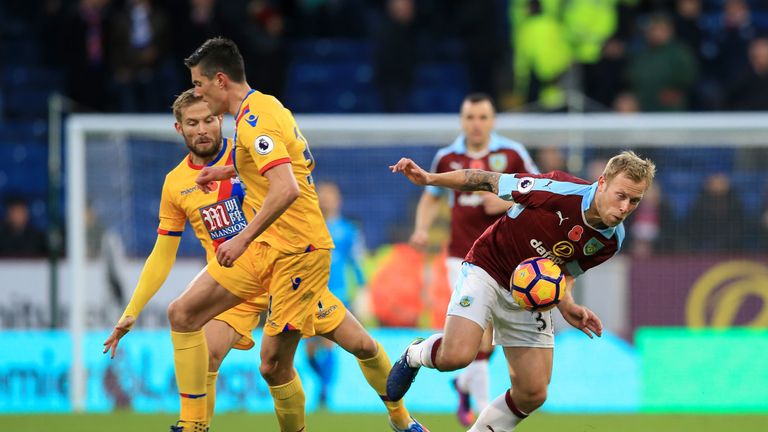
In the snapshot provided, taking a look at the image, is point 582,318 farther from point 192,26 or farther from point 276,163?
point 192,26

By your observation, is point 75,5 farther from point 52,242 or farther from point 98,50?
point 52,242

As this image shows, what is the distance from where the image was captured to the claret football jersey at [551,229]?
21.4ft

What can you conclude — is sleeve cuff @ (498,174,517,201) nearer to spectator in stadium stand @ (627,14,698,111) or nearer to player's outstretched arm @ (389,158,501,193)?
player's outstretched arm @ (389,158,501,193)

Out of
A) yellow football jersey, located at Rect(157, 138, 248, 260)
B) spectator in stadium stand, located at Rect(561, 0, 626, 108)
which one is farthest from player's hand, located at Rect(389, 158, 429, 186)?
spectator in stadium stand, located at Rect(561, 0, 626, 108)

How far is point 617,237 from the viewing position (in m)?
6.57

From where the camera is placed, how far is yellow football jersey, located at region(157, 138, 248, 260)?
285 inches

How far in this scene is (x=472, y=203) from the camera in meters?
9.37

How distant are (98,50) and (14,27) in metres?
2.87

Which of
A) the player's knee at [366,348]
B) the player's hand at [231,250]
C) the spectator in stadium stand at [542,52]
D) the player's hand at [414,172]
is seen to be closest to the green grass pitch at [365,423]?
the player's knee at [366,348]

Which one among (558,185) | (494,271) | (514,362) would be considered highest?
(558,185)

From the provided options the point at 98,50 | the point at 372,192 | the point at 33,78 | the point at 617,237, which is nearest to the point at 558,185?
the point at 617,237

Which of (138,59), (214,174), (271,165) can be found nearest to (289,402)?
(214,174)

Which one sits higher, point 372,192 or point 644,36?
point 644,36

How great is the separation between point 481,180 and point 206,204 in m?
1.67
